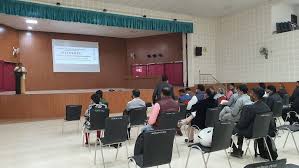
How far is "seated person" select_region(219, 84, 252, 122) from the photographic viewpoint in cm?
486

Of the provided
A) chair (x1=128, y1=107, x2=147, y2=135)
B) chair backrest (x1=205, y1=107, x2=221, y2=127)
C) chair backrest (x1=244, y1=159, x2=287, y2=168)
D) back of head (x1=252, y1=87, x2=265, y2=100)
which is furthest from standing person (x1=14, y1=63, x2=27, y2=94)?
chair backrest (x1=244, y1=159, x2=287, y2=168)

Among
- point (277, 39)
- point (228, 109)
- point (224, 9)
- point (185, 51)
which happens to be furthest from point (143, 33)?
point (228, 109)

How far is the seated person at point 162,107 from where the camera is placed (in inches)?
178

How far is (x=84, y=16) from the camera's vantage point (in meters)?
10.6

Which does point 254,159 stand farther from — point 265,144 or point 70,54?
point 70,54

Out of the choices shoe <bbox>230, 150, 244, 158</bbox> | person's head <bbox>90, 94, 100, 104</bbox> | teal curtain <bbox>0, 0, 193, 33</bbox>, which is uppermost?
teal curtain <bbox>0, 0, 193, 33</bbox>

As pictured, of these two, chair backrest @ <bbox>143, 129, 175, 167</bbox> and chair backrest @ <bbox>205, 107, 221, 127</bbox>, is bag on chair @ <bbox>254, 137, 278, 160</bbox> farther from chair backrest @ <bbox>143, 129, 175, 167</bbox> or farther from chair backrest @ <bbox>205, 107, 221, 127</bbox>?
chair backrest @ <bbox>143, 129, 175, 167</bbox>

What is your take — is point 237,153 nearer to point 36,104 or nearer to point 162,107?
point 162,107

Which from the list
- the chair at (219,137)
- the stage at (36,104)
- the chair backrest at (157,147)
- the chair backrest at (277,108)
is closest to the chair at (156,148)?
the chair backrest at (157,147)

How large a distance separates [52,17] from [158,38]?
25.5ft

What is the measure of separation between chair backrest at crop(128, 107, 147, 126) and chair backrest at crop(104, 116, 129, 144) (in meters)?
1.27

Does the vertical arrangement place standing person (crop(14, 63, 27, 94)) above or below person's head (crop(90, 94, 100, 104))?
above

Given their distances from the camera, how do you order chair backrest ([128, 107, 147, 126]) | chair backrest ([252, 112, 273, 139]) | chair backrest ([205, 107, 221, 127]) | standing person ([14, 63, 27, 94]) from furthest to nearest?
1. standing person ([14, 63, 27, 94])
2. chair backrest ([128, 107, 147, 126])
3. chair backrest ([205, 107, 221, 127])
4. chair backrest ([252, 112, 273, 139])

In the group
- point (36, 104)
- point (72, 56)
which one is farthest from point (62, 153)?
point (72, 56)
